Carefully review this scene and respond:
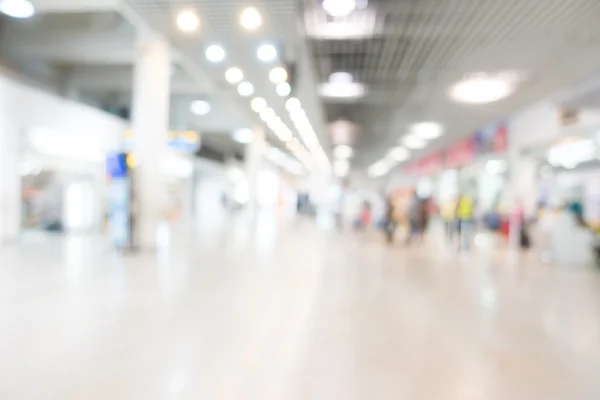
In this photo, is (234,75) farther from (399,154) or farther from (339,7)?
(399,154)

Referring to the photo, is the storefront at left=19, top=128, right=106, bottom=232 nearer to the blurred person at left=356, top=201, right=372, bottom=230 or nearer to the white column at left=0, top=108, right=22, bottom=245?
the white column at left=0, top=108, right=22, bottom=245

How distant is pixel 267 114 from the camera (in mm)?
20203

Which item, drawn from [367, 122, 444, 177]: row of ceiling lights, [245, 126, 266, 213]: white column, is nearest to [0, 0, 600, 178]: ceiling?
[367, 122, 444, 177]: row of ceiling lights

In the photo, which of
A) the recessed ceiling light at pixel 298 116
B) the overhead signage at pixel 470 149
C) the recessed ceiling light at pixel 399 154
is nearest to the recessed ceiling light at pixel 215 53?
the recessed ceiling light at pixel 298 116

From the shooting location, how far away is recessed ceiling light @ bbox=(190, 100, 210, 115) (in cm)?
2151

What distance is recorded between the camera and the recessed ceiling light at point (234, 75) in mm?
13328

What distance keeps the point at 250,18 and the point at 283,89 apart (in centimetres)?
479

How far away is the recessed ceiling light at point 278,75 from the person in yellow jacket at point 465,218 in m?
6.09

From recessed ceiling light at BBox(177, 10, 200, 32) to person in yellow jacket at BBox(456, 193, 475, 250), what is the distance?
8538 mm

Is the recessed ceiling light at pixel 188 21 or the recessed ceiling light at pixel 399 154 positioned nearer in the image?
the recessed ceiling light at pixel 188 21

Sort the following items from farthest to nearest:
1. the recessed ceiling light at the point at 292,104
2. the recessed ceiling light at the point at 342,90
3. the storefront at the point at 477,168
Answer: the storefront at the point at 477,168 < the recessed ceiling light at the point at 292,104 < the recessed ceiling light at the point at 342,90

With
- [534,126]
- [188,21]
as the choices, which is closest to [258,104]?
[188,21]

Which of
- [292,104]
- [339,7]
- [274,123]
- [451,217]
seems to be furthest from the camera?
[274,123]

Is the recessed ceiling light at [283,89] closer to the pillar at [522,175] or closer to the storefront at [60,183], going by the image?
the storefront at [60,183]
